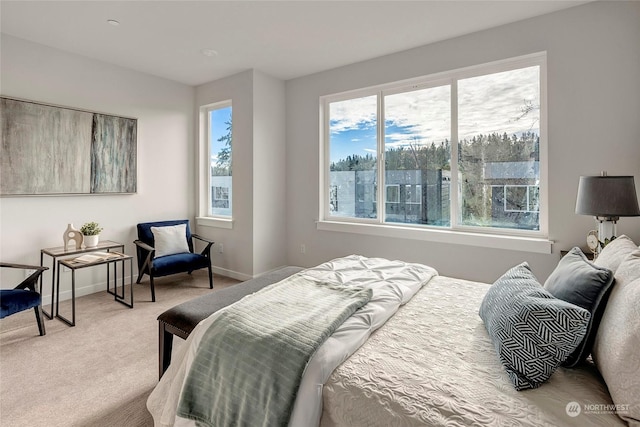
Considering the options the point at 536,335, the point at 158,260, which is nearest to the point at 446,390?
the point at 536,335

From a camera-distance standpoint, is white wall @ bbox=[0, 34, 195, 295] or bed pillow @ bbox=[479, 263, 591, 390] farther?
white wall @ bbox=[0, 34, 195, 295]

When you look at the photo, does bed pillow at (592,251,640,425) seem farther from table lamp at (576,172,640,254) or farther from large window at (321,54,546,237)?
large window at (321,54,546,237)

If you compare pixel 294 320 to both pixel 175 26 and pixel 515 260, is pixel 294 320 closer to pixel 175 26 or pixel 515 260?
pixel 515 260

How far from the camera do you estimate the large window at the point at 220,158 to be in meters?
4.55

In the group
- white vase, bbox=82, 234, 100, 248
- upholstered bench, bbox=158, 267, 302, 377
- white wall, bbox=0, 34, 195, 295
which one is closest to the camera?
upholstered bench, bbox=158, 267, 302, 377

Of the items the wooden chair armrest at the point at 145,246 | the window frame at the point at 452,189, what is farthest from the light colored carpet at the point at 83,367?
the window frame at the point at 452,189

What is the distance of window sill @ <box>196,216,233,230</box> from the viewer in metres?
4.42

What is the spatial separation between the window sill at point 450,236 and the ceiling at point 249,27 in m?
1.93

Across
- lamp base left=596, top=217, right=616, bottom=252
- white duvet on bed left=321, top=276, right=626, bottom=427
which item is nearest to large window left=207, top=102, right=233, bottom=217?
white duvet on bed left=321, top=276, right=626, bottom=427

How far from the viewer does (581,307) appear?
3.74 feet

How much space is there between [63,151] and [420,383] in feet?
13.2

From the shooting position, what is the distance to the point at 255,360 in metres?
1.24

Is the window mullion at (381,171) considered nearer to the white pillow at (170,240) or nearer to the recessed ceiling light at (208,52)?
the recessed ceiling light at (208,52)

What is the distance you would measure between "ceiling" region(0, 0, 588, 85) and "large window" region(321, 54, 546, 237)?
1.58ft
